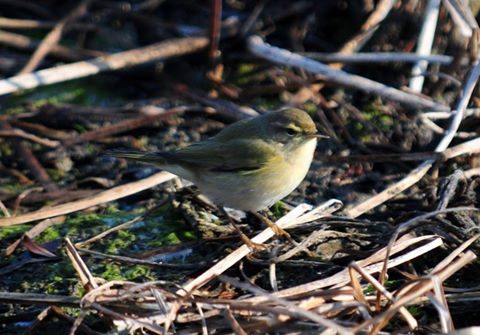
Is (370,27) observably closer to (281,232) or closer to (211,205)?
(211,205)

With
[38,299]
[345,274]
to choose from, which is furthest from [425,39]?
[38,299]

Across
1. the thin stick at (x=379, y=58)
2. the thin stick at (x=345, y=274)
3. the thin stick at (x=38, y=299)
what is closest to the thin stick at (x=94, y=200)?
the thin stick at (x=38, y=299)

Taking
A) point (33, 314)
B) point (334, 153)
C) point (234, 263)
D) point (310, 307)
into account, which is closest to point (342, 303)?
point (310, 307)

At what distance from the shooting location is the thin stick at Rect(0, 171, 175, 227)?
5098 millimetres

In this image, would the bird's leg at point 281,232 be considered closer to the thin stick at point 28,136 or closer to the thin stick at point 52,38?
the thin stick at point 28,136

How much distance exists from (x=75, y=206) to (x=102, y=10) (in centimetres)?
353

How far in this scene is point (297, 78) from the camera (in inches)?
278

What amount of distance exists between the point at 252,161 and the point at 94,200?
1.14 m

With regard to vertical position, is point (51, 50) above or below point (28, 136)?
above

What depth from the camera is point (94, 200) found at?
538cm

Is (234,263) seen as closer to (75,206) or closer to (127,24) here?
(75,206)

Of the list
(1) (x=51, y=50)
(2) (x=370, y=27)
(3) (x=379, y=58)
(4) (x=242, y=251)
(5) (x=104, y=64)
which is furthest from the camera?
(1) (x=51, y=50)

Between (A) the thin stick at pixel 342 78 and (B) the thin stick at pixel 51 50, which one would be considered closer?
(A) the thin stick at pixel 342 78

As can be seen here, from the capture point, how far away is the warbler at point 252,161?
4.94 metres
